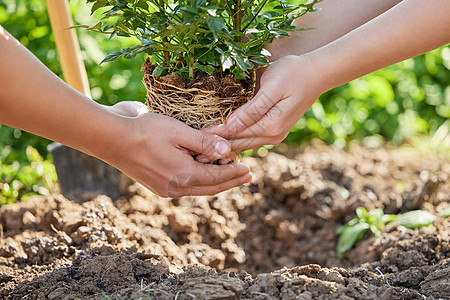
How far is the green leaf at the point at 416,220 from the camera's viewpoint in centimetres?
207

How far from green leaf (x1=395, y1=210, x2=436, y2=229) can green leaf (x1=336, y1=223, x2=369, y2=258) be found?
172 millimetres

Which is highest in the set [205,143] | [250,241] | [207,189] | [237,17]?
[237,17]

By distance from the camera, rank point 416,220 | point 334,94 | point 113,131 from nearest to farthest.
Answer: point 113,131, point 416,220, point 334,94

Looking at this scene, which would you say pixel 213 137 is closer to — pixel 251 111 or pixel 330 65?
pixel 251 111

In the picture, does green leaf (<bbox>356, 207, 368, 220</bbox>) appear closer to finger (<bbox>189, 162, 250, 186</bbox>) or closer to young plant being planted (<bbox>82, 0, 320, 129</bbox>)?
finger (<bbox>189, 162, 250, 186</bbox>)

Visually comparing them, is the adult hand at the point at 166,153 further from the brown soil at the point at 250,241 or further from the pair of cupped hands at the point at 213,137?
the brown soil at the point at 250,241

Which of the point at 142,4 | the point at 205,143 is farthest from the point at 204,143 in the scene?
the point at 142,4

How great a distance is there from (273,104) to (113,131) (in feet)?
1.84

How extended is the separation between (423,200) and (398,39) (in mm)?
1216

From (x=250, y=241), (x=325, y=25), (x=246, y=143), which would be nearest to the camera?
(x=246, y=143)

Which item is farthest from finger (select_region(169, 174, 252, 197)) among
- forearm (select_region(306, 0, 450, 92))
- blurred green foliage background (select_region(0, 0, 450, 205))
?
blurred green foliage background (select_region(0, 0, 450, 205))

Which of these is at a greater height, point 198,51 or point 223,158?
point 198,51

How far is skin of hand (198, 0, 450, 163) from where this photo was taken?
1.53 meters

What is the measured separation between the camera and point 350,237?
2236 millimetres
